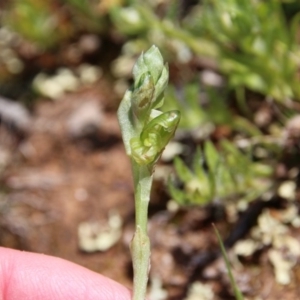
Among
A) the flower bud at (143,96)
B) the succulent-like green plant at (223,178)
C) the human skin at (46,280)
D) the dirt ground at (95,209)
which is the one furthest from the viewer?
the dirt ground at (95,209)

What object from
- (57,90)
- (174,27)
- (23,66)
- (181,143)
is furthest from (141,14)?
(23,66)

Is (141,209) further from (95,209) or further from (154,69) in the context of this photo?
(95,209)

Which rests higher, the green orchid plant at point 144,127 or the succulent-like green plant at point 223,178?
the green orchid plant at point 144,127

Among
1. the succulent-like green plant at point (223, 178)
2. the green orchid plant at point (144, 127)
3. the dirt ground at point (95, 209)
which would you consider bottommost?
the dirt ground at point (95, 209)

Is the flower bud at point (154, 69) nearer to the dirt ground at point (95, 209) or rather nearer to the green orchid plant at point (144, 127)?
the green orchid plant at point (144, 127)

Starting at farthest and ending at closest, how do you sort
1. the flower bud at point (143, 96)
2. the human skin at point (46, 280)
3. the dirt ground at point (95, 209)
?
the dirt ground at point (95, 209) → the human skin at point (46, 280) → the flower bud at point (143, 96)

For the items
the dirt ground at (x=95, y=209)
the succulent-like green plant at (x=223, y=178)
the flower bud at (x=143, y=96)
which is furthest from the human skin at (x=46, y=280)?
the flower bud at (x=143, y=96)

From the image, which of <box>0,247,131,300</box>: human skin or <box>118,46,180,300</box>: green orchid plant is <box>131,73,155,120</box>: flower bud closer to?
<box>118,46,180,300</box>: green orchid plant

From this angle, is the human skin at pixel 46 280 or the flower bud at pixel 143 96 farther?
the human skin at pixel 46 280
